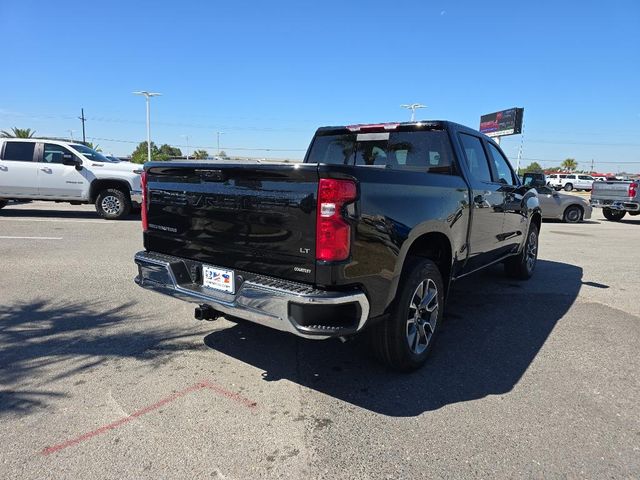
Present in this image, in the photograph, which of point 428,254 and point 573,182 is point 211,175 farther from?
point 573,182

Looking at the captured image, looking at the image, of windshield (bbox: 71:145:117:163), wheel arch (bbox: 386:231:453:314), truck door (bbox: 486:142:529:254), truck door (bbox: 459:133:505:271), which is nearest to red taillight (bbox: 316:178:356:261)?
wheel arch (bbox: 386:231:453:314)

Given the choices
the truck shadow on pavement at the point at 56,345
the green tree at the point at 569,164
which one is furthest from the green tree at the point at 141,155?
the green tree at the point at 569,164

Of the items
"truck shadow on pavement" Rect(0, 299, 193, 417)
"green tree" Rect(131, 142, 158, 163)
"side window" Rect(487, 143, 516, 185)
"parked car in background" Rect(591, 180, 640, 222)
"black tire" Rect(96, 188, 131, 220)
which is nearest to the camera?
"truck shadow on pavement" Rect(0, 299, 193, 417)

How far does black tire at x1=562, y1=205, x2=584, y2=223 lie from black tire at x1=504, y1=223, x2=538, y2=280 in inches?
433

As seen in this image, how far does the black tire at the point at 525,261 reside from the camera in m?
6.45

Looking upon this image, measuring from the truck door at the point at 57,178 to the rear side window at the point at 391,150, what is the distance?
904cm

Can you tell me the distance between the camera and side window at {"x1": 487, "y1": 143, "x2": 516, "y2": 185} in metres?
5.19

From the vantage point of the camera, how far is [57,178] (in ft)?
38.0

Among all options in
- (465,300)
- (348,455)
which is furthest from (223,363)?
(465,300)

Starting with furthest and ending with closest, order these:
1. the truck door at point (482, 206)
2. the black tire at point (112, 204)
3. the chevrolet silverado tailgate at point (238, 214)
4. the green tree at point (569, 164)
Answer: the green tree at point (569, 164)
the black tire at point (112, 204)
the truck door at point (482, 206)
the chevrolet silverado tailgate at point (238, 214)

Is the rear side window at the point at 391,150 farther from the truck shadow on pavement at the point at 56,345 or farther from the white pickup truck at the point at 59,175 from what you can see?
the white pickup truck at the point at 59,175

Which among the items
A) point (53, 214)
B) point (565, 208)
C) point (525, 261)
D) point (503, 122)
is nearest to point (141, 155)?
point (503, 122)

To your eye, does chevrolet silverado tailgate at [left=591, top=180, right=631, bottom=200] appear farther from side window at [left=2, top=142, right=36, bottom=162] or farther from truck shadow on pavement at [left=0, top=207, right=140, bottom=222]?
side window at [left=2, top=142, right=36, bottom=162]

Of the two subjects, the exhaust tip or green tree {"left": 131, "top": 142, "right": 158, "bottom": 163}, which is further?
green tree {"left": 131, "top": 142, "right": 158, "bottom": 163}
